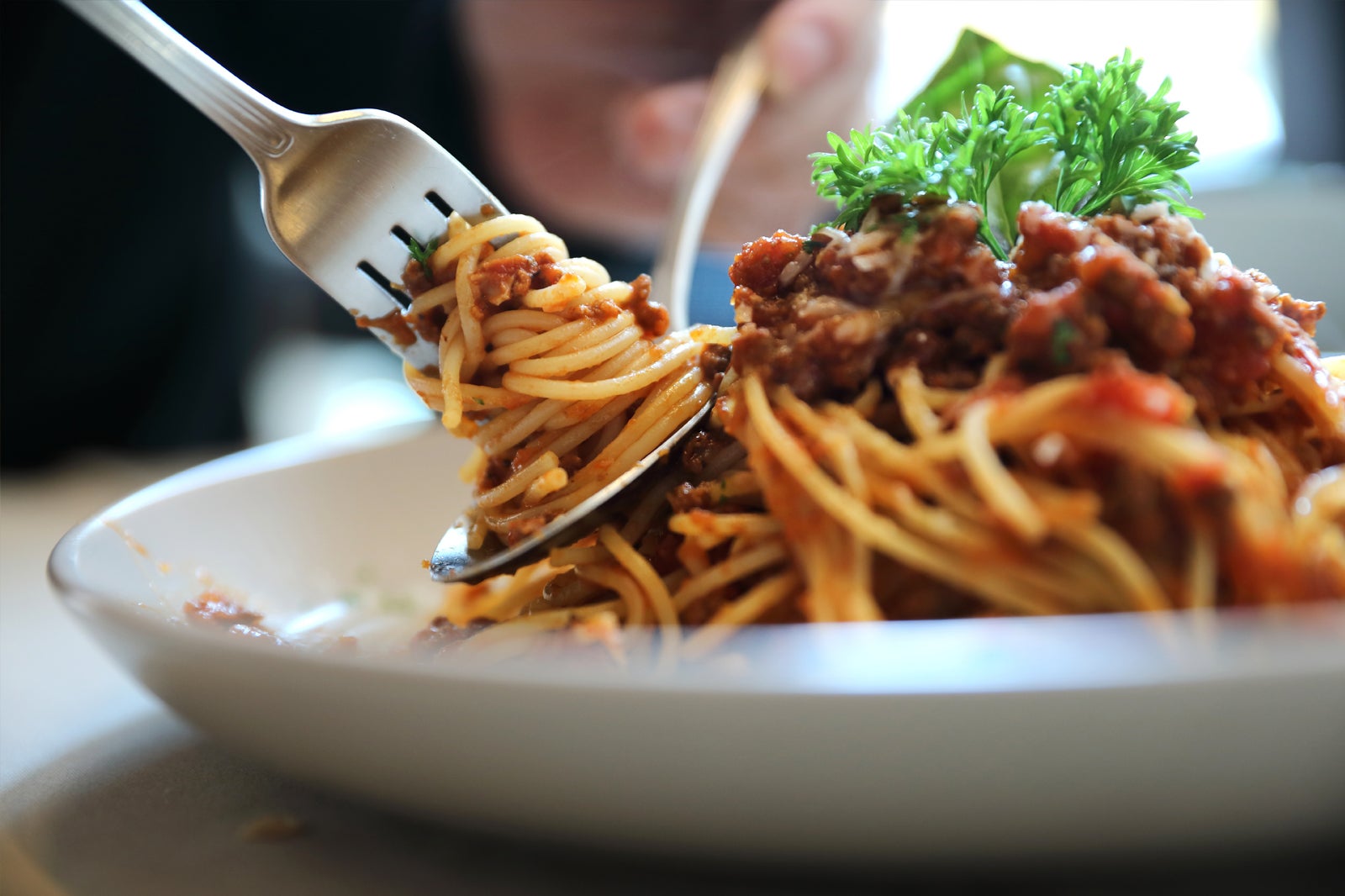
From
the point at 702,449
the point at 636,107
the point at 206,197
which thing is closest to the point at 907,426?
the point at 702,449

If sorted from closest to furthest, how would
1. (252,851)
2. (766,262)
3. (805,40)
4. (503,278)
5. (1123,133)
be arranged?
(252,851)
(1123,133)
(766,262)
(503,278)
(805,40)

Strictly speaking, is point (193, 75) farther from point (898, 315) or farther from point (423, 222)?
point (898, 315)

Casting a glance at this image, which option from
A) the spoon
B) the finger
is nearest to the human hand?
the finger

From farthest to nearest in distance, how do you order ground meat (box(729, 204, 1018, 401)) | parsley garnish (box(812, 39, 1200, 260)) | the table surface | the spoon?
the spoon < parsley garnish (box(812, 39, 1200, 260)) < ground meat (box(729, 204, 1018, 401)) < the table surface

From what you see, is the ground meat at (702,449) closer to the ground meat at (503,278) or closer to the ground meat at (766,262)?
the ground meat at (766,262)

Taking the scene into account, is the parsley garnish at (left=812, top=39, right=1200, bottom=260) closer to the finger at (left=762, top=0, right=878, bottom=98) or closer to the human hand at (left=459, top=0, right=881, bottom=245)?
the finger at (left=762, top=0, right=878, bottom=98)

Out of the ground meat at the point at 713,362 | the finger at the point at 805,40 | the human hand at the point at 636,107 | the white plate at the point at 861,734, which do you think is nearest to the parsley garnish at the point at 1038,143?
the ground meat at the point at 713,362
